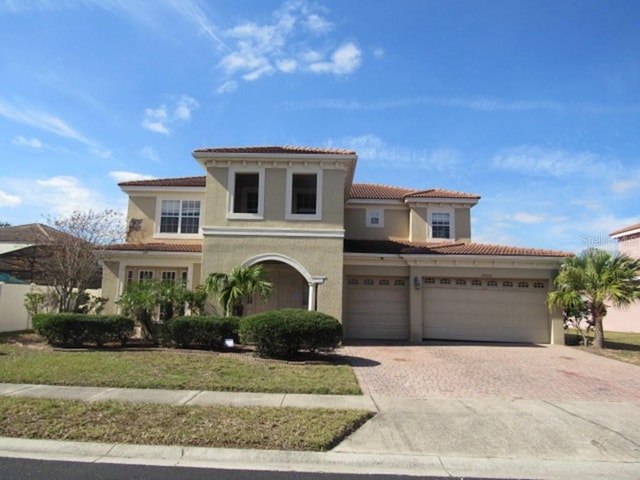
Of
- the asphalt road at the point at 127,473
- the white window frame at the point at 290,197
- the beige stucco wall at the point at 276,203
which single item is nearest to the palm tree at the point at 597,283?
the beige stucco wall at the point at 276,203

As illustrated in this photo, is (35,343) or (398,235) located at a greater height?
(398,235)

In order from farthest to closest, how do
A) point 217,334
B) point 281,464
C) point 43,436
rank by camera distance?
point 217,334 < point 43,436 < point 281,464

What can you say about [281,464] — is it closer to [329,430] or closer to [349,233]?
[329,430]

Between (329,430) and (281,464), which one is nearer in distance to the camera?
(281,464)

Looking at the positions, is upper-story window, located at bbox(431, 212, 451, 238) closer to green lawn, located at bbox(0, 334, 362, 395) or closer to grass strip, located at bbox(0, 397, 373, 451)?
green lawn, located at bbox(0, 334, 362, 395)

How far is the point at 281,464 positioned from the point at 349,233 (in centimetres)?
1651

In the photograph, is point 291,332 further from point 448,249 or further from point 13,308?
point 13,308

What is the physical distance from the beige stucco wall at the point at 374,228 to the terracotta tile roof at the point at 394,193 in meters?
0.67

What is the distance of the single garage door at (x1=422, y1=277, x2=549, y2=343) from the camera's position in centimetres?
1755

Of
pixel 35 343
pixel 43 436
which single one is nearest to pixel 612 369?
pixel 43 436

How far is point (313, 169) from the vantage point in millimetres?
16625

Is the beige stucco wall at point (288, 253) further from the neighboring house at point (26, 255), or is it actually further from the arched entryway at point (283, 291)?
the neighboring house at point (26, 255)

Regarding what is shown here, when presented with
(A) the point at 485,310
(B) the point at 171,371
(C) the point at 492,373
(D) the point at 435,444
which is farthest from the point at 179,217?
(D) the point at 435,444

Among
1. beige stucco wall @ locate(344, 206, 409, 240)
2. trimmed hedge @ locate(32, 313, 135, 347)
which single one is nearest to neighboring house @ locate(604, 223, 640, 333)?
beige stucco wall @ locate(344, 206, 409, 240)
